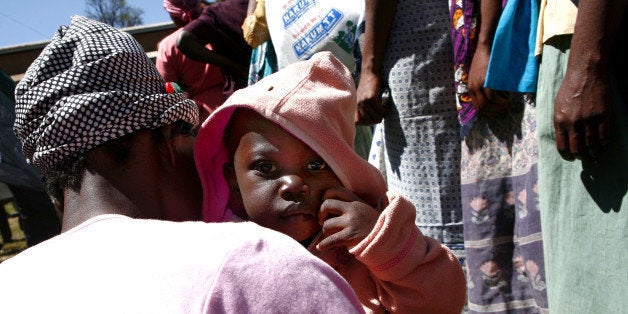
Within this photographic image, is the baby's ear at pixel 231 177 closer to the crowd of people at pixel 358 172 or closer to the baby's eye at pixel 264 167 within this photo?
the crowd of people at pixel 358 172

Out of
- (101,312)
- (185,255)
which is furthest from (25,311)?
(185,255)

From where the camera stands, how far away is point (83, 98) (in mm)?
1500

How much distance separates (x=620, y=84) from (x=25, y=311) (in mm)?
1886

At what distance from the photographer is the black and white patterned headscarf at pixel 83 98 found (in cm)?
150

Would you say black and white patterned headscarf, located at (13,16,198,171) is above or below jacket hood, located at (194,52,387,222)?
above

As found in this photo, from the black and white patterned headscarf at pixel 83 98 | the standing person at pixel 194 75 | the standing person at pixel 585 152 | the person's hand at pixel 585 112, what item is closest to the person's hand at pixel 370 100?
the standing person at pixel 585 152

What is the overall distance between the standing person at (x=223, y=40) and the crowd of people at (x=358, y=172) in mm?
2043

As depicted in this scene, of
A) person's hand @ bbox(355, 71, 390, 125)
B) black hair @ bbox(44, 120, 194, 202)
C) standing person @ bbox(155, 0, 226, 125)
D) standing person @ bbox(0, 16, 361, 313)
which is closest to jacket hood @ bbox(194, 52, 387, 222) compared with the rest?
standing person @ bbox(0, 16, 361, 313)

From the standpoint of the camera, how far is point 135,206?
1.55 m

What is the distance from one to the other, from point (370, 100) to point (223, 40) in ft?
8.60

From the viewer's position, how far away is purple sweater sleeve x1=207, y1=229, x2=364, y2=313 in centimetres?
115

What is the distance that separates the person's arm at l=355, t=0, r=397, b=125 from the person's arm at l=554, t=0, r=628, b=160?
42.7 inches

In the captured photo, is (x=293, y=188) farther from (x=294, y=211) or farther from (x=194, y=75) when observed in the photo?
(x=194, y=75)

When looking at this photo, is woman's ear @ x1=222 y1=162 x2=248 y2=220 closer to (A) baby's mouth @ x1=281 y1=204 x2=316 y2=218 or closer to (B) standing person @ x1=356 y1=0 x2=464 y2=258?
(A) baby's mouth @ x1=281 y1=204 x2=316 y2=218
